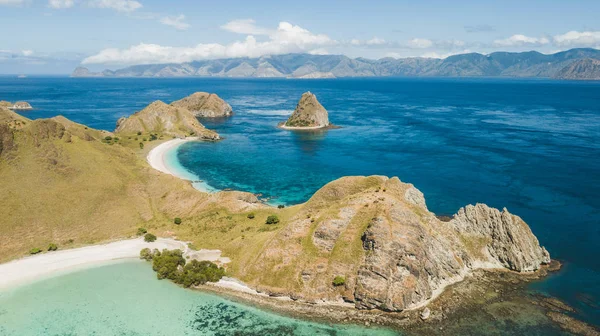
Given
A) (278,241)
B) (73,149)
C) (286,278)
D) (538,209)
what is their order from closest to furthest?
(286,278)
(278,241)
(538,209)
(73,149)

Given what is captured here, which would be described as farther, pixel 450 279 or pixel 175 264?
pixel 175 264

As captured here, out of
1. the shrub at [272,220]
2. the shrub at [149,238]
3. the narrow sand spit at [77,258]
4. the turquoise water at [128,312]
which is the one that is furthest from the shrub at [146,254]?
the shrub at [272,220]

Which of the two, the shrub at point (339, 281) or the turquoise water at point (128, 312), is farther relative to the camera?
the shrub at point (339, 281)

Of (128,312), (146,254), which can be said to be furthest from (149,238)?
(128,312)

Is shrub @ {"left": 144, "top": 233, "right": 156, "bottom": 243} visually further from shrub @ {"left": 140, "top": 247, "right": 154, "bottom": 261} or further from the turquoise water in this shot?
the turquoise water

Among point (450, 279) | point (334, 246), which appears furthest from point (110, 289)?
point (450, 279)

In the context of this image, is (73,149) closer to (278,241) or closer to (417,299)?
(278,241)

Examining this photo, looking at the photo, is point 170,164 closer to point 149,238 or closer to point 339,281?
point 149,238

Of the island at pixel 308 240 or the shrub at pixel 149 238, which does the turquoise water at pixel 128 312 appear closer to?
the island at pixel 308 240
